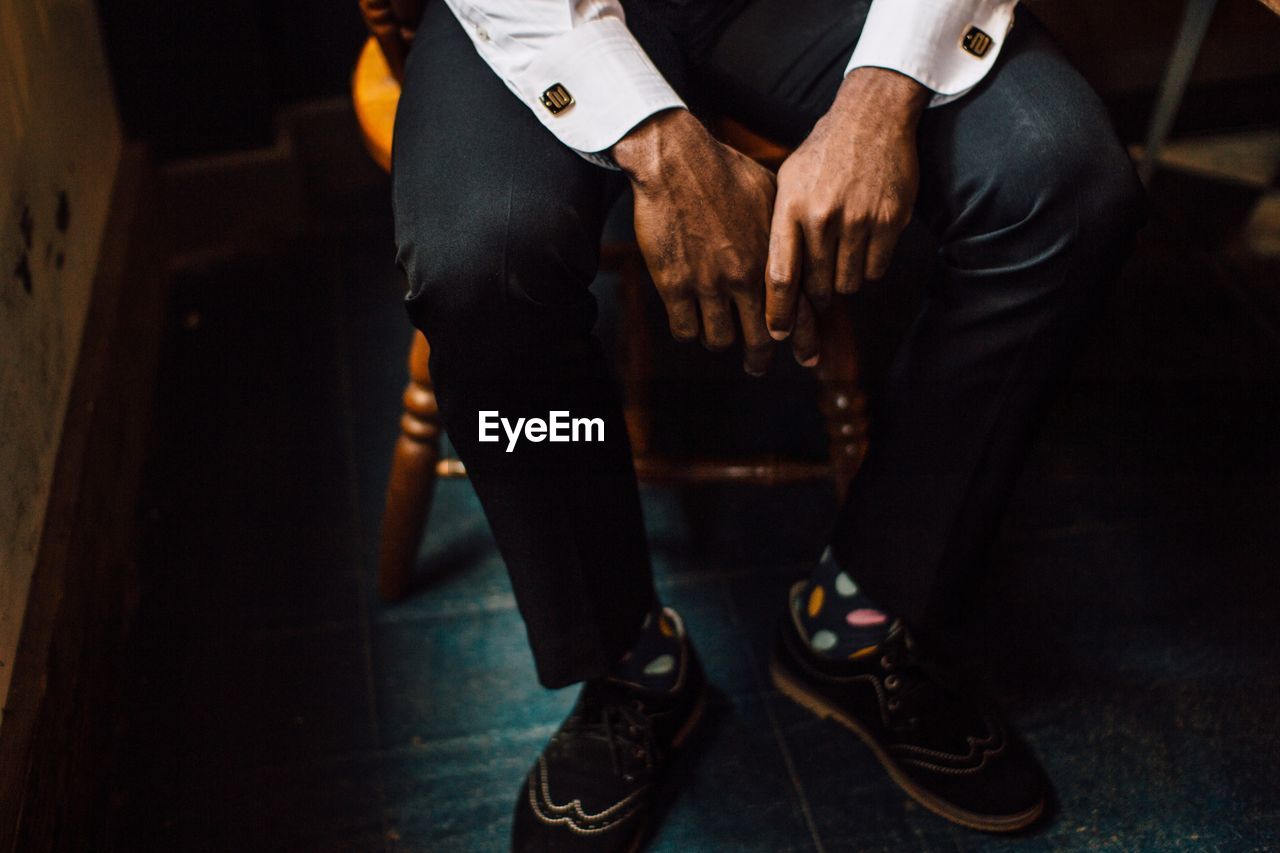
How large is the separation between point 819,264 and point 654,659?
43cm

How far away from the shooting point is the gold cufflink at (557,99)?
2.64ft

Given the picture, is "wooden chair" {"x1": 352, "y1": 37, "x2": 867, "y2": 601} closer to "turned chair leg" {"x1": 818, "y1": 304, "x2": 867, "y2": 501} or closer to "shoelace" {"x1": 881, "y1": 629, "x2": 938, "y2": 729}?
"turned chair leg" {"x1": 818, "y1": 304, "x2": 867, "y2": 501}

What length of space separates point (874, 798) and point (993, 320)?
473 mm

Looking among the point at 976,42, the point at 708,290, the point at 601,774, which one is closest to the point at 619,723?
the point at 601,774

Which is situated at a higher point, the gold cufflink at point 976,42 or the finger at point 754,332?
the gold cufflink at point 976,42

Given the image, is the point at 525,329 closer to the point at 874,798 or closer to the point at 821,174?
the point at 821,174

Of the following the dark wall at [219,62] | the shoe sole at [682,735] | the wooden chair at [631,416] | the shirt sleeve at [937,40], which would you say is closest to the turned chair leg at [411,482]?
the wooden chair at [631,416]

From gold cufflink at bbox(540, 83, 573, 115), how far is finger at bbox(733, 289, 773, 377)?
7.6 inches

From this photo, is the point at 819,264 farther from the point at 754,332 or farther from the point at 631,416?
the point at 631,416

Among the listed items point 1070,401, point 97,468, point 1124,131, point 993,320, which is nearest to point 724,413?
point 1070,401

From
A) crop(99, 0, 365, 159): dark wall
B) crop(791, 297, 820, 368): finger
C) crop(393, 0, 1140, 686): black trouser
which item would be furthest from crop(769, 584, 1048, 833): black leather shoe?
crop(99, 0, 365, 159): dark wall

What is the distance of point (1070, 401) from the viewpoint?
1404 millimetres

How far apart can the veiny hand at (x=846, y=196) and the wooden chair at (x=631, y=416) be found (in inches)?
5.8
